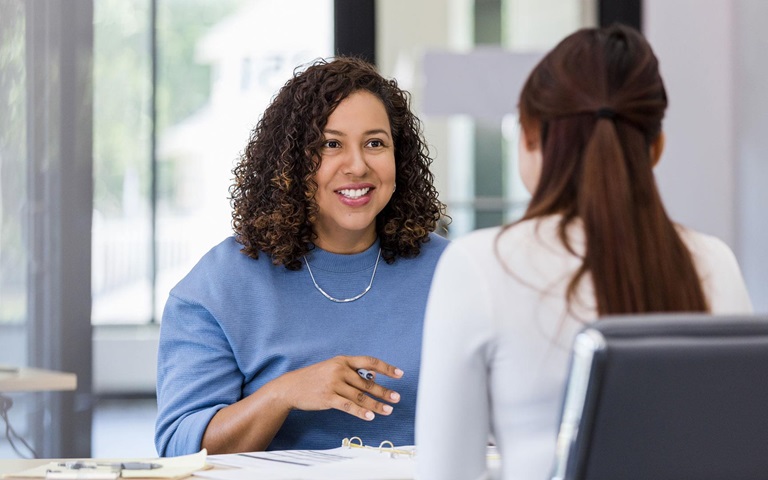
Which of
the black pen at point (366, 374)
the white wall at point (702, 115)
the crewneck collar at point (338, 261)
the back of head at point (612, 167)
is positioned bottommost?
the black pen at point (366, 374)

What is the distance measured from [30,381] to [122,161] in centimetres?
373

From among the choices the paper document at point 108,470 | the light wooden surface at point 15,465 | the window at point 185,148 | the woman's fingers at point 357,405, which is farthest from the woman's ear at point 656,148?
the window at point 185,148

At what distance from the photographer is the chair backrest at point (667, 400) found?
940 mm

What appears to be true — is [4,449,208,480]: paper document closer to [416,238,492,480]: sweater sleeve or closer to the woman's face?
[416,238,492,480]: sweater sleeve

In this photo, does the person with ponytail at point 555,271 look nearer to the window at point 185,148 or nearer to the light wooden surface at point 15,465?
the light wooden surface at point 15,465

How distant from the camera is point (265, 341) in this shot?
1900mm

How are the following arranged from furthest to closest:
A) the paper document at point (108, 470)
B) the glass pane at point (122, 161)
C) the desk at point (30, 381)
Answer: the glass pane at point (122, 161) < the desk at point (30, 381) < the paper document at point (108, 470)

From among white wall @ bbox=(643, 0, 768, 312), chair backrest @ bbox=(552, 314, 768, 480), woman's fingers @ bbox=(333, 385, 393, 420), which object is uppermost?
white wall @ bbox=(643, 0, 768, 312)

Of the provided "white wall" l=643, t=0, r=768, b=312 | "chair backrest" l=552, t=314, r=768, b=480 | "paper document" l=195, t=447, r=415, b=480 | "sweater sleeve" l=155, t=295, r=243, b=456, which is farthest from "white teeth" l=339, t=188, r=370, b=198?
"white wall" l=643, t=0, r=768, b=312

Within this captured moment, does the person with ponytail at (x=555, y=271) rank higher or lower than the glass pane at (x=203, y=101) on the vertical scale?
lower

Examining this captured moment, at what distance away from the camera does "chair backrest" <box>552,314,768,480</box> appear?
0.94m

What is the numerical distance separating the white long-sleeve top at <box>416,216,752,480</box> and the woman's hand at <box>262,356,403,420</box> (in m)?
0.51

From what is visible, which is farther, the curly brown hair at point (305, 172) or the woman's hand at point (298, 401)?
the curly brown hair at point (305, 172)

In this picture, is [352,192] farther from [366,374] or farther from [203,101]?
[203,101]
